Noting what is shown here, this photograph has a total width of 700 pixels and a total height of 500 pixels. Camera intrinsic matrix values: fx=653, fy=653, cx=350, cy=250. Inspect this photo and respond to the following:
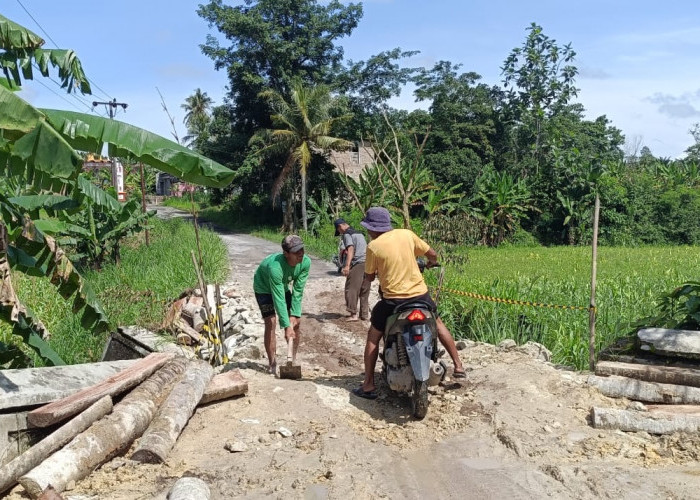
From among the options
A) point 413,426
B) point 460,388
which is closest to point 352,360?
point 460,388

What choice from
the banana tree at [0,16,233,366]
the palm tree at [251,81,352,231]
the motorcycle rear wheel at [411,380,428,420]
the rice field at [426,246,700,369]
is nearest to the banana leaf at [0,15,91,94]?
the banana tree at [0,16,233,366]

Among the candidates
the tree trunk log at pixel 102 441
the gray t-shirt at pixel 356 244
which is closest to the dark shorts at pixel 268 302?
the tree trunk log at pixel 102 441

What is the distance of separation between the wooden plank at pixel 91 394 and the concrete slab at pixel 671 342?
14.6ft

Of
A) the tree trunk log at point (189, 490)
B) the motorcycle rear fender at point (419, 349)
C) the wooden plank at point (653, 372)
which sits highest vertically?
the motorcycle rear fender at point (419, 349)

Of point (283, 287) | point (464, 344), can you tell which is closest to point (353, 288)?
point (464, 344)

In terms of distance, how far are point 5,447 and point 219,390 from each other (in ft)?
5.71

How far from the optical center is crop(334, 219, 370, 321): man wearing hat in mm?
10805

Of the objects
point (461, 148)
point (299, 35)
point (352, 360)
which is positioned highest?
point (299, 35)

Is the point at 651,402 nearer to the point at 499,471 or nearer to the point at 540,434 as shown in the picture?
the point at 540,434

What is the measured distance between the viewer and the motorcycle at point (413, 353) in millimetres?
5422

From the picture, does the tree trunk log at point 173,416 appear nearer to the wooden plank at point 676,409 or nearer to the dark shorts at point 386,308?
the dark shorts at point 386,308

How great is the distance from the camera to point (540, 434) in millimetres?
5125

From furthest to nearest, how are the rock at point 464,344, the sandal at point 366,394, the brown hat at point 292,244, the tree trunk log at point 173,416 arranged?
the rock at point 464,344 < the brown hat at point 292,244 < the sandal at point 366,394 < the tree trunk log at point 173,416

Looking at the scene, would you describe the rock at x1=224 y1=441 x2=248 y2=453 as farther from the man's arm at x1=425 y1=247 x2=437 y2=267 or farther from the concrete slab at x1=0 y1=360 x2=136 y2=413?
A: the man's arm at x1=425 y1=247 x2=437 y2=267
